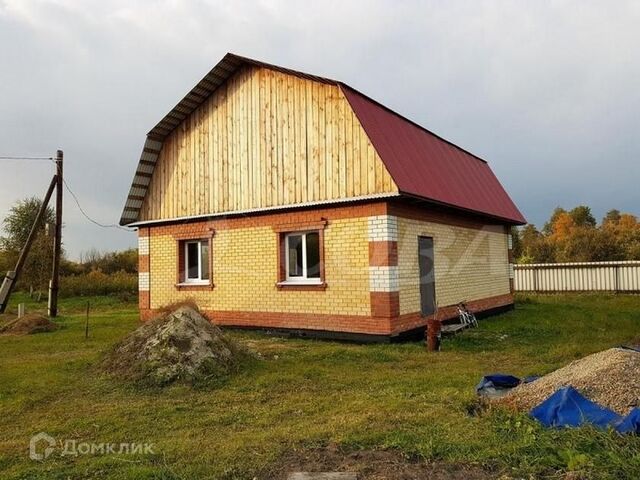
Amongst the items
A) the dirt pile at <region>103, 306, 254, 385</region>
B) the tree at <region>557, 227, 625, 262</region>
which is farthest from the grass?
the tree at <region>557, 227, 625, 262</region>

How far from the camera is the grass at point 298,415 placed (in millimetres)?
3820

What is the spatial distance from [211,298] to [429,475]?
9935 millimetres

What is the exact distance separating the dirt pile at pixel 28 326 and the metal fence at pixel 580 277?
21.9 meters

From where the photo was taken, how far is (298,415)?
17.1 feet

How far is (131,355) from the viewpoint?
7.31 meters

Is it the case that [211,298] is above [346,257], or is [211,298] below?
below

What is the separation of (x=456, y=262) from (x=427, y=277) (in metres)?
1.84

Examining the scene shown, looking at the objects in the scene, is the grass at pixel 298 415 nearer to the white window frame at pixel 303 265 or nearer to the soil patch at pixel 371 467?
the soil patch at pixel 371 467

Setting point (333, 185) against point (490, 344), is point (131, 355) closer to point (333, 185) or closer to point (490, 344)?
point (333, 185)

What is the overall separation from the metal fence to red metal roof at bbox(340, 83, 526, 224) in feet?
32.4

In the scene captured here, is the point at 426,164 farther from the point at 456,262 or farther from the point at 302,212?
the point at 302,212

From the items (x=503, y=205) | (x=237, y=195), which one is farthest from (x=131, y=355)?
(x=503, y=205)

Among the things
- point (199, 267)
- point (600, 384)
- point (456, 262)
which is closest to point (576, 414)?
point (600, 384)

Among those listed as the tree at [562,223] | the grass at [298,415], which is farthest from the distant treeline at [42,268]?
the tree at [562,223]
